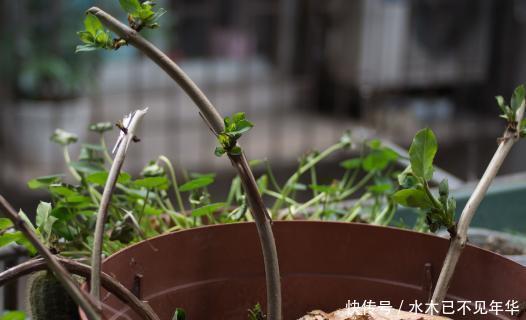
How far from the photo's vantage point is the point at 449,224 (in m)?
0.57

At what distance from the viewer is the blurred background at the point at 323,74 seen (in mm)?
3242

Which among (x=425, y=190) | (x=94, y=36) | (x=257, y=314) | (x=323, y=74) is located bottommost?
(x=323, y=74)

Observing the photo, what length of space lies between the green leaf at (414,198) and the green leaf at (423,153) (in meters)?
0.01

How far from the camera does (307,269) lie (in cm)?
63

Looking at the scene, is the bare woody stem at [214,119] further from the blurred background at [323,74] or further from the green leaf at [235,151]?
the blurred background at [323,74]

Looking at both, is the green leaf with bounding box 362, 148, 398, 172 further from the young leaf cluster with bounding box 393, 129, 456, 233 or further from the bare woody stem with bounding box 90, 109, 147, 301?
the bare woody stem with bounding box 90, 109, 147, 301

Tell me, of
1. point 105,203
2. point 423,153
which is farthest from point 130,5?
point 423,153

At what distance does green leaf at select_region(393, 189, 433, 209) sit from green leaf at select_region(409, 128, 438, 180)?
0.01m

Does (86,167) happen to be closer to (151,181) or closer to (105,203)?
(151,181)

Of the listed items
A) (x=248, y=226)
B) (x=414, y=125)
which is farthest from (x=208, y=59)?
(x=248, y=226)

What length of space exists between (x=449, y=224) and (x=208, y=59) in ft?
9.50

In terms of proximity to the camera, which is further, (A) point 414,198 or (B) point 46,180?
(B) point 46,180

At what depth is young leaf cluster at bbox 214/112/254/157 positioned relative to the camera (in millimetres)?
475

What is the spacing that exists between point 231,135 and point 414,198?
0.17m
